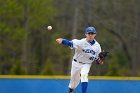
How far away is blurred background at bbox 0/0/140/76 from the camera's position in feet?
77.9

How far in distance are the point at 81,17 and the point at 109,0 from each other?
206cm

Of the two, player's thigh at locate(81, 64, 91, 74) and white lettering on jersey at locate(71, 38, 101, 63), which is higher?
white lettering on jersey at locate(71, 38, 101, 63)

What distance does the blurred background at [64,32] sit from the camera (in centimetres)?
2375

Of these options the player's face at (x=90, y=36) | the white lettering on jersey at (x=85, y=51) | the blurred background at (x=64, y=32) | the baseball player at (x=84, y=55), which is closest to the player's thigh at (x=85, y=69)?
the baseball player at (x=84, y=55)

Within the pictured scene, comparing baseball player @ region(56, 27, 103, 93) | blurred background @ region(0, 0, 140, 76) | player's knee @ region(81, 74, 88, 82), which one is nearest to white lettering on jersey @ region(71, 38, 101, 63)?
baseball player @ region(56, 27, 103, 93)

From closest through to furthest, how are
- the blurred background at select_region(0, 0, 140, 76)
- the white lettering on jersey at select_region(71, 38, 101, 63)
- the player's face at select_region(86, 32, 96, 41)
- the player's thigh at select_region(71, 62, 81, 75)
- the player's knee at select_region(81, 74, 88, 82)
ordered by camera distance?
1. the player's knee at select_region(81, 74, 88, 82)
2. the player's face at select_region(86, 32, 96, 41)
3. the white lettering on jersey at select_region(71, 38, 101, 63)
4. the player's thigh at select_region(71, 62, 81, 75)
5. the blurred background at select_region(0, 0, 140, 76)

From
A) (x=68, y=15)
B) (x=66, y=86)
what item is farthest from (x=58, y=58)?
(x=66, y=86)

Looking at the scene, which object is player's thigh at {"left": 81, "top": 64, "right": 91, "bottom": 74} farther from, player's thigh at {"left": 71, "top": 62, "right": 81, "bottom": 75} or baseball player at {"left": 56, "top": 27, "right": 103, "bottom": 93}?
player's thigh at {"left": 71, "top": 62, "right": 81, "bottom": 75}

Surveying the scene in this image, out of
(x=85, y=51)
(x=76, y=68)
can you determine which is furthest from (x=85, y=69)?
(x=85, y=51)

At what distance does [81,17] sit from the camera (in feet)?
88.1

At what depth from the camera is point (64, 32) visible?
2923cm

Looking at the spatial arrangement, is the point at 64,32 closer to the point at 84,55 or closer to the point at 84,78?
the point at 84,55

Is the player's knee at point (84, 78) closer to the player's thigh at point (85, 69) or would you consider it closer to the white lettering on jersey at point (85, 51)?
the player's thigh at point (85, 69)

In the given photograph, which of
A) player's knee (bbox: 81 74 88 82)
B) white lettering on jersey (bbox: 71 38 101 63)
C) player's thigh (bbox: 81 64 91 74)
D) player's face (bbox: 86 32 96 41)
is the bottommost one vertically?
player's knee (bbox: 81 74 88 82)
